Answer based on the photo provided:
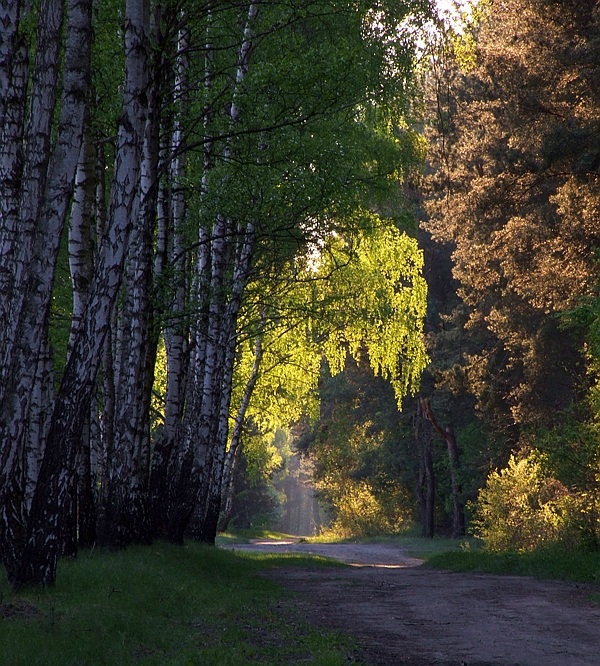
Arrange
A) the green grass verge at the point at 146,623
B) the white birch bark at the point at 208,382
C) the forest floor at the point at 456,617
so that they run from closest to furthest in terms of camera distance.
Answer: the green grass verge at the point at 146,623
the forest floor at the point at 456,617
the white birch bark at the point at 208,382

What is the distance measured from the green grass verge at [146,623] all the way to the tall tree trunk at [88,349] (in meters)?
0.46

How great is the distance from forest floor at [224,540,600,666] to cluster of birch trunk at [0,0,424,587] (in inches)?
136

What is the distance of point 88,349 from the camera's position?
9648 millimetres

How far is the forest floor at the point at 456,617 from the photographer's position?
8273 mm

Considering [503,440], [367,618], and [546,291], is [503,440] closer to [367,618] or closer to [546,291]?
[546,291]

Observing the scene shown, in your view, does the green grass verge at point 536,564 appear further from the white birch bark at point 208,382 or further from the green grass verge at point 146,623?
the white birch bark at point 208,382

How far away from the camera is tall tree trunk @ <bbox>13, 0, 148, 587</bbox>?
9.34 metres

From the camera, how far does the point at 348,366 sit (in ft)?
169

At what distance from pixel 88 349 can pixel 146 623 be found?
281 cm

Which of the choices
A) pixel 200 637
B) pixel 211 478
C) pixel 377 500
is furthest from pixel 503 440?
pixel 200 637

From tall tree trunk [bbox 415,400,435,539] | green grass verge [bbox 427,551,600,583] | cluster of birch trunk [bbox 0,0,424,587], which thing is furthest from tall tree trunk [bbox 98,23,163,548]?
tall tree trunk [bbox 415,400,435,539]

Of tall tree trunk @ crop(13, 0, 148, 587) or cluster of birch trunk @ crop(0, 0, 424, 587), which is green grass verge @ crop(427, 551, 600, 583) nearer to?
cluster of birch trunk @ crop(0, 0, 424, 587)

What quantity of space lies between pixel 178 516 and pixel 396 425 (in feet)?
108

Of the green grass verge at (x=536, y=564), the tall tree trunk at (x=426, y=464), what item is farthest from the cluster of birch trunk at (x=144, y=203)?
the tall tree trunk at (x=426, y=464)
